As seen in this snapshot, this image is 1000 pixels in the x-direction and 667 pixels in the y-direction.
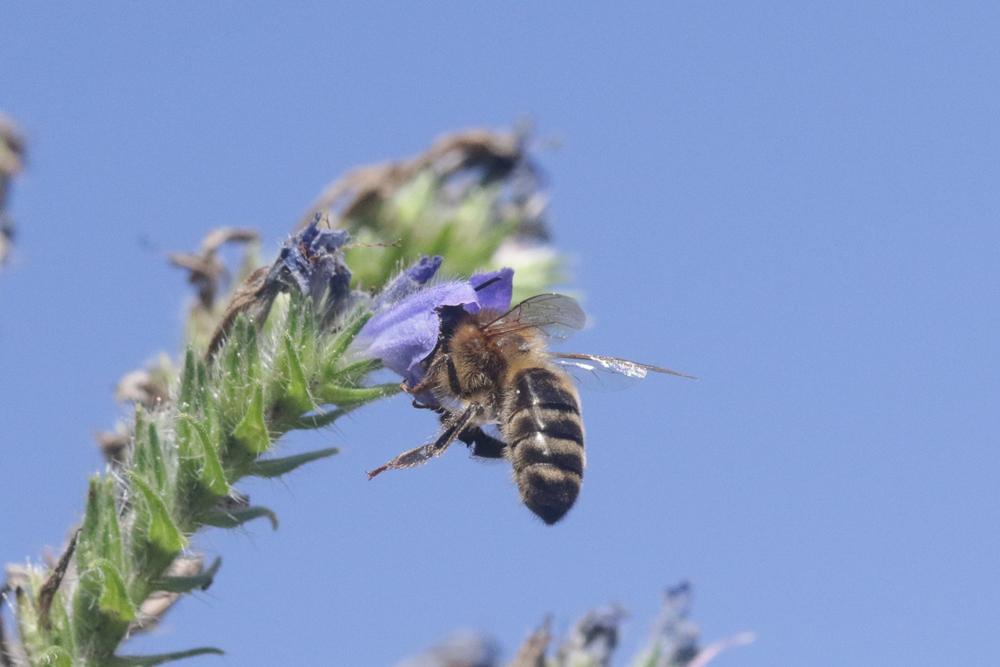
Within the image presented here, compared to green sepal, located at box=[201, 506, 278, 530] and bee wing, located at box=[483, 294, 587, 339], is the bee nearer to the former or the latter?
bee wing, located at box=[483, 294, 587, 339]

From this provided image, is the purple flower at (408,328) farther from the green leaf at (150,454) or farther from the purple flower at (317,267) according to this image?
the green leaf at (150,454)

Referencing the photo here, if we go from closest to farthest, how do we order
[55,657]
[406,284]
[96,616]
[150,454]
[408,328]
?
[55,657] → [96,616] → [150,454] → [408,328] → [406,284]

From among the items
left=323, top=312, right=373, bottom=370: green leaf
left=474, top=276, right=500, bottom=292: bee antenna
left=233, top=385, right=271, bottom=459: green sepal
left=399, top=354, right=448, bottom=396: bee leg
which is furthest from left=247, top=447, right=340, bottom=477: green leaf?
left=474, top=276, right=500, bottom=292: bee antenna

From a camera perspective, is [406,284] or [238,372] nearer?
[238,372]

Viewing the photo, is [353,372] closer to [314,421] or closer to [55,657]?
[314,421]

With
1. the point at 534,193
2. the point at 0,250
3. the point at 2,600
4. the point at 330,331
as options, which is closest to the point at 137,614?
the point at 2,600

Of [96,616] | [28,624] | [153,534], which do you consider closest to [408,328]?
[153,534]
